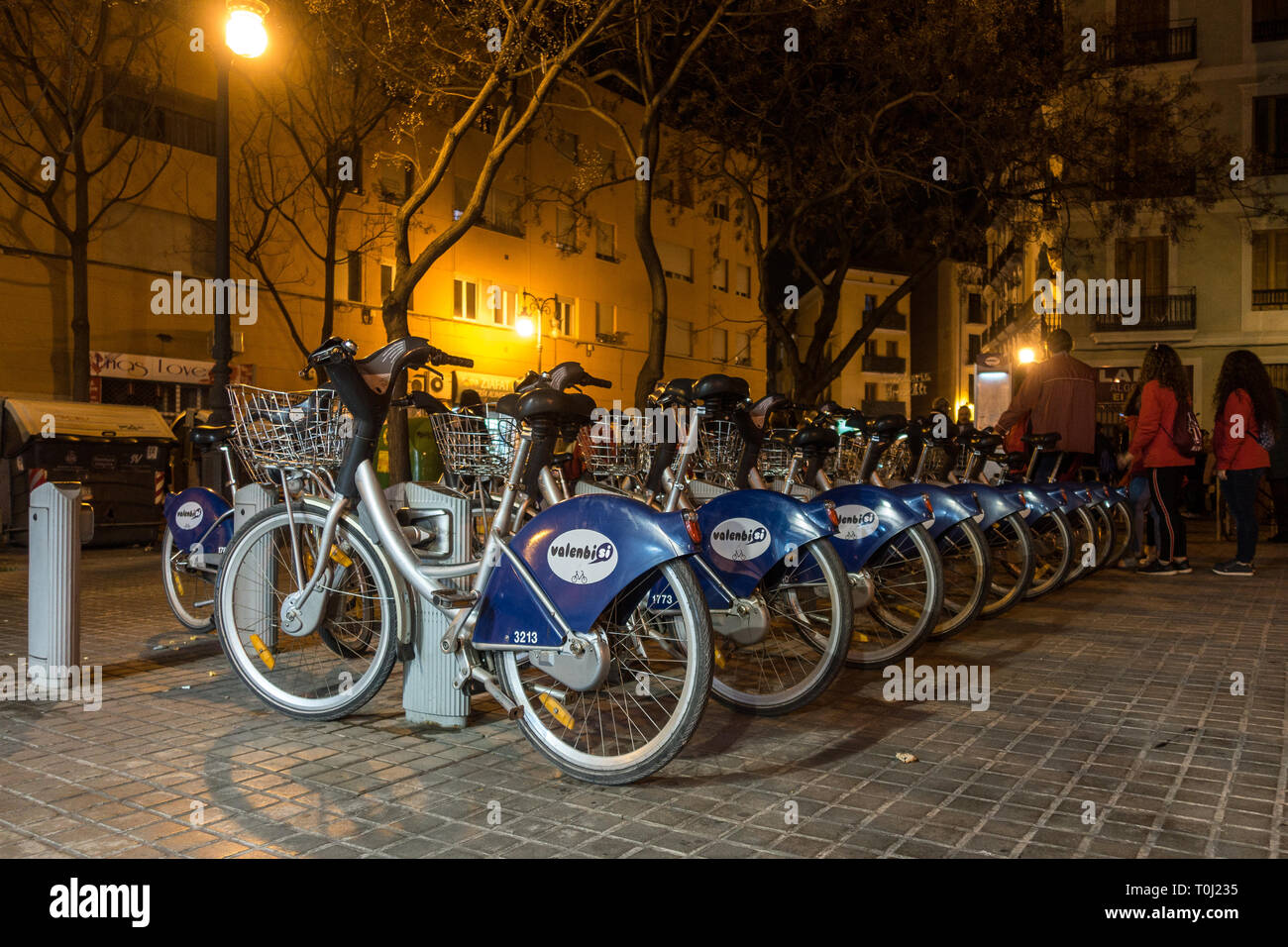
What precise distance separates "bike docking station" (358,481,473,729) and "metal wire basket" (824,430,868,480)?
3.32 m

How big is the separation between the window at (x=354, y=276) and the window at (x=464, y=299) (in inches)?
106

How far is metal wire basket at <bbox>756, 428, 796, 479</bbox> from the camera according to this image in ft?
21.4

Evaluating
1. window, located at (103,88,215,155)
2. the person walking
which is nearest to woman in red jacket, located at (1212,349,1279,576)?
the person walking

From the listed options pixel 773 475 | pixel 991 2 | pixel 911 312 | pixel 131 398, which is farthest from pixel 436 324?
pixel 911 312

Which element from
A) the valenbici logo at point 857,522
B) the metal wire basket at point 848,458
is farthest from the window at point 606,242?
the valenbici logo at point 857,522

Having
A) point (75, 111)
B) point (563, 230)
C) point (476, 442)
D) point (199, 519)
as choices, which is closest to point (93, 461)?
point (75, 111)

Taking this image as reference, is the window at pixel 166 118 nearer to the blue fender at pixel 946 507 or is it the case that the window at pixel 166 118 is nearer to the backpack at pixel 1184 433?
the backpack at pixel 1184 433

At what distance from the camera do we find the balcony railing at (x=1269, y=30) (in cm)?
2786

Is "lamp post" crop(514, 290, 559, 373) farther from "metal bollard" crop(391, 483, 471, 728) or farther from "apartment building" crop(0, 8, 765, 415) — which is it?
"metal bollard" crop(391, 483, 471, 728)

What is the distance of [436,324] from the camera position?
26578mm
